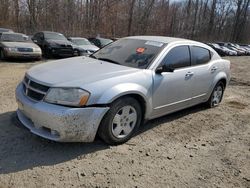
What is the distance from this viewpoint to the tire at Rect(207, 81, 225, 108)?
5.97 m

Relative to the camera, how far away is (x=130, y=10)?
38625 millimetres

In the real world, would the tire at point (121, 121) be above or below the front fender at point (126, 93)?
below

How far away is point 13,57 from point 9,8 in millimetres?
19116

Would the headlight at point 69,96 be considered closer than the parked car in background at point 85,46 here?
Yes

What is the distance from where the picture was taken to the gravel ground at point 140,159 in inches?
124

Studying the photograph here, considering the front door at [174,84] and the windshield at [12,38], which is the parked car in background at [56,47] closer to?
the windshield at [12,38]

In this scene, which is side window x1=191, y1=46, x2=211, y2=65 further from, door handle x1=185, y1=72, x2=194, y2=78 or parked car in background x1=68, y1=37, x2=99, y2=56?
parked car in background x1=68, y1=37, x2=99, y2=56

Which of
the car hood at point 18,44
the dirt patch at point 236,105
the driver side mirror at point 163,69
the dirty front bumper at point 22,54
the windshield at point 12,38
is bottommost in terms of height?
the dirt patch at point 236,105

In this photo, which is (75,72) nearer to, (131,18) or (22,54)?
(22,54)

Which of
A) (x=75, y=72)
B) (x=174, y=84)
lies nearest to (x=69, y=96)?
(x=75, y=72)

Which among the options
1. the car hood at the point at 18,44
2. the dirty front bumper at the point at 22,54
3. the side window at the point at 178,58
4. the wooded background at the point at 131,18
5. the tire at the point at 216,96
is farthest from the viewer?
the wooded background at the point at 131,18

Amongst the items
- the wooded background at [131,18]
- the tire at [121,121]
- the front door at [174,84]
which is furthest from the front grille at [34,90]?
the wooded background at [131,18]

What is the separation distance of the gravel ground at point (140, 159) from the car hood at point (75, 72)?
2.97 feet

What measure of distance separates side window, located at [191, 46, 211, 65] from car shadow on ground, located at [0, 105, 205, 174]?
2.44 m
